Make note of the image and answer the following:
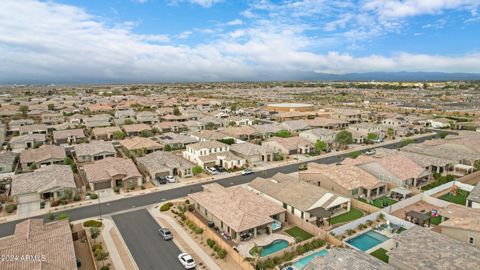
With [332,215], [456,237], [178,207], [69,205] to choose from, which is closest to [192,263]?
[178,207]

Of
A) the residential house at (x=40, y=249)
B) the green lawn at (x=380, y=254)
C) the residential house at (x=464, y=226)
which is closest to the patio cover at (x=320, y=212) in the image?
the green lawn at (x=380, y=254)

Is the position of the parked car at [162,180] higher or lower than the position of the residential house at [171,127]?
lower

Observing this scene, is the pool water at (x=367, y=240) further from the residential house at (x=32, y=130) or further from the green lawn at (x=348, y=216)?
the residential house at (x=32, y=130)

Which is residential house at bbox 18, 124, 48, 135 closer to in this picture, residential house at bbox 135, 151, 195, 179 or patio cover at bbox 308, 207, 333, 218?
residential house at bbox 135, 151, 195, 179

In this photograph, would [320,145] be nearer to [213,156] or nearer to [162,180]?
[213,156]

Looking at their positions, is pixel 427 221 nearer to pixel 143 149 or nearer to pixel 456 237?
pixel 456 237

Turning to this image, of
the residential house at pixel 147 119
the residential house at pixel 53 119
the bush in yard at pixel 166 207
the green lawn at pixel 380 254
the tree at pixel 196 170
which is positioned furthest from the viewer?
the residential house at pixel 147 119

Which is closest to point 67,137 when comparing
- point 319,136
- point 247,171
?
point 247,171
